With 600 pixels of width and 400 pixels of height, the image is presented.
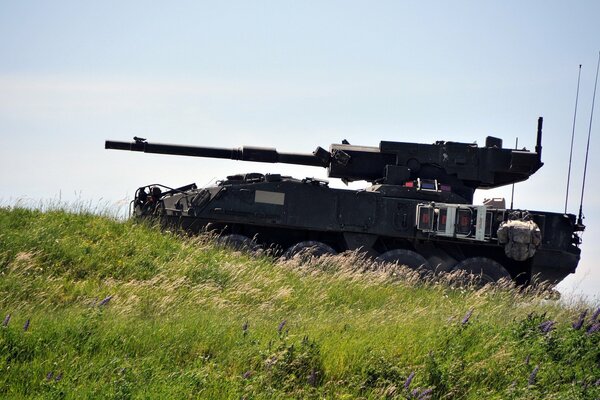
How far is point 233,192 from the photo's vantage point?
1852 centimetres

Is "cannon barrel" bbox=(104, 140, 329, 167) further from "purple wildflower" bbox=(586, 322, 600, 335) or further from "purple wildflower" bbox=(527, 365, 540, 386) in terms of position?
→ "purple wildflower" bbox=(527, 365, 540, 386)

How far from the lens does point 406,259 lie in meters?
18.7

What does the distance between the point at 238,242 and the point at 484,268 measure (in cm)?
477

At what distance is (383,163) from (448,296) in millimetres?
4779

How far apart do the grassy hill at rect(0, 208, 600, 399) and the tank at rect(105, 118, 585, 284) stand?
206cm

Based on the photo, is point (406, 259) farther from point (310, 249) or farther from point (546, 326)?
point (546, 326)

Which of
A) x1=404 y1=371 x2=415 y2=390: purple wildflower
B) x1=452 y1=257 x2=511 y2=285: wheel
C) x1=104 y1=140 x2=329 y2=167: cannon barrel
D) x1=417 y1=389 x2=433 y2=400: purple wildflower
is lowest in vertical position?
x1=417 y1=389 x2=433 y2=400: purple wildflower

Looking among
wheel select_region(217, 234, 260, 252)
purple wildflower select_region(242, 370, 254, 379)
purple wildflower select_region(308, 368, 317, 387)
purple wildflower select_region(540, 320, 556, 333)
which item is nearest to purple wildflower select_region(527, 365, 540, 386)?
purple wildflower select_region(540, 320, 556, 333)

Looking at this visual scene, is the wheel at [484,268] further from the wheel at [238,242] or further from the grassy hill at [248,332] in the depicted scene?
the wheel at [238,242]

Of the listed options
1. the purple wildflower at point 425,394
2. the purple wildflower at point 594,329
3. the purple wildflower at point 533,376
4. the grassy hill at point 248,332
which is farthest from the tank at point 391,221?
the purple wildflower at point 425,394

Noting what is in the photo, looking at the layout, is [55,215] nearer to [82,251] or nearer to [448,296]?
[82,251]

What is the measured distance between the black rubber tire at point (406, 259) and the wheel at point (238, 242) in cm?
239

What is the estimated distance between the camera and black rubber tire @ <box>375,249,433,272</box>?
1859 centimetres

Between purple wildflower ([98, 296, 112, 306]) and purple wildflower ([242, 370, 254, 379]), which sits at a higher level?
purple wildflower ([98, 296, 112, 306])
